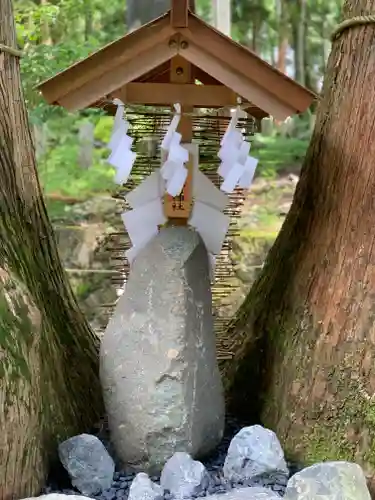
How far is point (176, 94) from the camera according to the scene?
203 centimetres

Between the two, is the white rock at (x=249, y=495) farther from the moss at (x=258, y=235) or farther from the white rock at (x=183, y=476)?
the moss at (x=258, y=235)

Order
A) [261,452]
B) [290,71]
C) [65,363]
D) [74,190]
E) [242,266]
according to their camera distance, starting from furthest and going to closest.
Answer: [290,71] < [74,190] < [242,266] < [65,363] < [261,452]

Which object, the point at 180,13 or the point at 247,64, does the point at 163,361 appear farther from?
the point at 180,13

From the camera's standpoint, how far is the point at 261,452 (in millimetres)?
1884

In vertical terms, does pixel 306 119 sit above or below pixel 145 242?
above

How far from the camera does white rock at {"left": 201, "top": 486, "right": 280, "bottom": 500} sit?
168cm

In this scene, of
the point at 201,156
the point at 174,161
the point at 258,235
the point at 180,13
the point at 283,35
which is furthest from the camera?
the point at 283,35

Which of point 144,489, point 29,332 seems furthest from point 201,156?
point 144,489

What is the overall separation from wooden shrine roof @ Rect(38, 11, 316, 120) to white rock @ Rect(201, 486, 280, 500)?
102cm

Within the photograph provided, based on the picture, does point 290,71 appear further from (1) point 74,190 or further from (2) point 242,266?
(2) point 242,266

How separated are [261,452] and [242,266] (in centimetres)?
329

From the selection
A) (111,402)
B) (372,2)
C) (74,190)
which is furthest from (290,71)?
(111,402)

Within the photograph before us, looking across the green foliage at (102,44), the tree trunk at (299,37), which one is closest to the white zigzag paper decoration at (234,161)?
the green foliage at (102,44)

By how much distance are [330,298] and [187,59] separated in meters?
0.82
